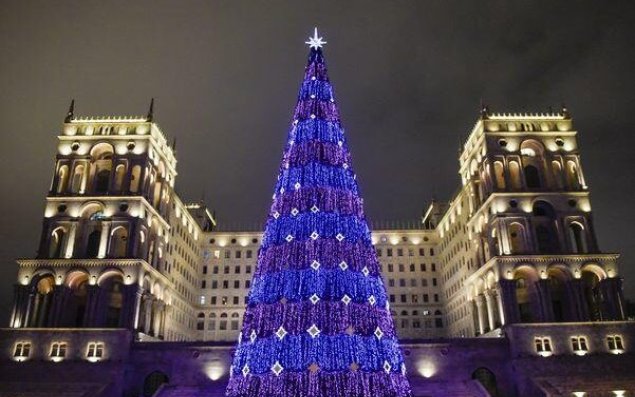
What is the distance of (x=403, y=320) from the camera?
8794 cm

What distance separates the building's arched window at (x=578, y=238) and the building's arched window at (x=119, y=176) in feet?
167

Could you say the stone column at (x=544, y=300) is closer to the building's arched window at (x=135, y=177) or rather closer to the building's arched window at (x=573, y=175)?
the building's arched window at (x=573, y=175)

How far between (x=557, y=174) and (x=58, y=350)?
5725 centimetres

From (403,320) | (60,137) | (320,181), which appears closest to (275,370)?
(320,181)

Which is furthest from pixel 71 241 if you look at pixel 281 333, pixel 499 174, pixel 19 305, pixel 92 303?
pixel 499 174

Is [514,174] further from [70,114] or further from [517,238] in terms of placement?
[70,114]

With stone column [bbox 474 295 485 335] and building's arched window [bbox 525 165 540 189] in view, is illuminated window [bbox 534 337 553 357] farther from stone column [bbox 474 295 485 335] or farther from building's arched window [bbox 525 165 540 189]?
building's arched window [bbox 525 165 540 189]

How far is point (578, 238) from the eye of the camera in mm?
59094

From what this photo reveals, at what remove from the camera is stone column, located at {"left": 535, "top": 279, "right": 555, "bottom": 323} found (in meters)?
54.0

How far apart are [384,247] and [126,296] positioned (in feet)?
159

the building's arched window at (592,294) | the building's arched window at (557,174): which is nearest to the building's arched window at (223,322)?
the building's arched window at (592,294)

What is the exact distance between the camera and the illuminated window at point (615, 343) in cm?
5191

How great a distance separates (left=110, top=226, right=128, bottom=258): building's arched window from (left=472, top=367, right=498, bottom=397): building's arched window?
38.9 meters

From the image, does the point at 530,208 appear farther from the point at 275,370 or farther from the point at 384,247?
the point at 275,370
